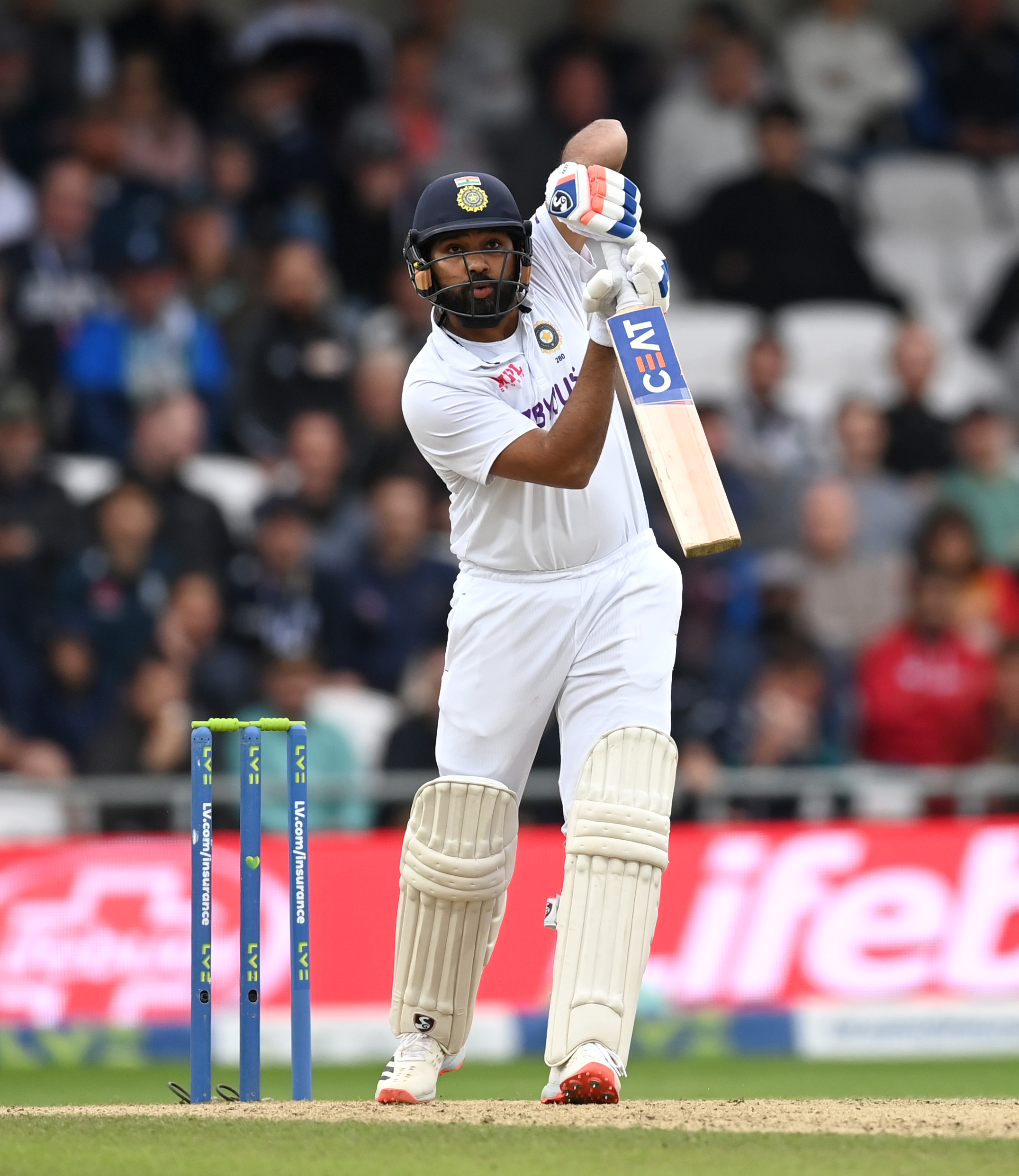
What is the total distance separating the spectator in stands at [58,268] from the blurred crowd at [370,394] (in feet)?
0.05

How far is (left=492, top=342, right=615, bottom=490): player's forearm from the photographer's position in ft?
16.5

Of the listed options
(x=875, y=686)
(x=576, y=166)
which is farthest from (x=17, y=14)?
(x=576, y=166)

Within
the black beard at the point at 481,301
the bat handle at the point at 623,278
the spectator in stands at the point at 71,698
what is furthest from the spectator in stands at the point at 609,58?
the bat handle at the point at 623,278

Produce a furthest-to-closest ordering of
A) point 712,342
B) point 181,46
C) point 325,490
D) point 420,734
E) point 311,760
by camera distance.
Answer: point 181,46 → point 712,342 → point 325,490 → point 311,760 → point 420,734

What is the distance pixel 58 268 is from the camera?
11.0 metres

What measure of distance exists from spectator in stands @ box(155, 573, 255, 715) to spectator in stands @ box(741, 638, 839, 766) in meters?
2.29

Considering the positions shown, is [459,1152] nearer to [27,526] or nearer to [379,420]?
[27,526]

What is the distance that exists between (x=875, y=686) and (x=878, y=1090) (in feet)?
9.72

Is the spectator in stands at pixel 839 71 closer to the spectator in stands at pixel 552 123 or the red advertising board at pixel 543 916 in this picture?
the spectator in stands at pixel 552 123

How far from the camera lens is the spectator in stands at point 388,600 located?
9.95m

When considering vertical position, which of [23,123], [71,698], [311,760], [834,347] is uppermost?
[23,123]

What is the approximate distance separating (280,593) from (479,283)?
487 centimetres

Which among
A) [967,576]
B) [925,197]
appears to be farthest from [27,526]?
[925,197]

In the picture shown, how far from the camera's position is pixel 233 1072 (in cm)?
828
